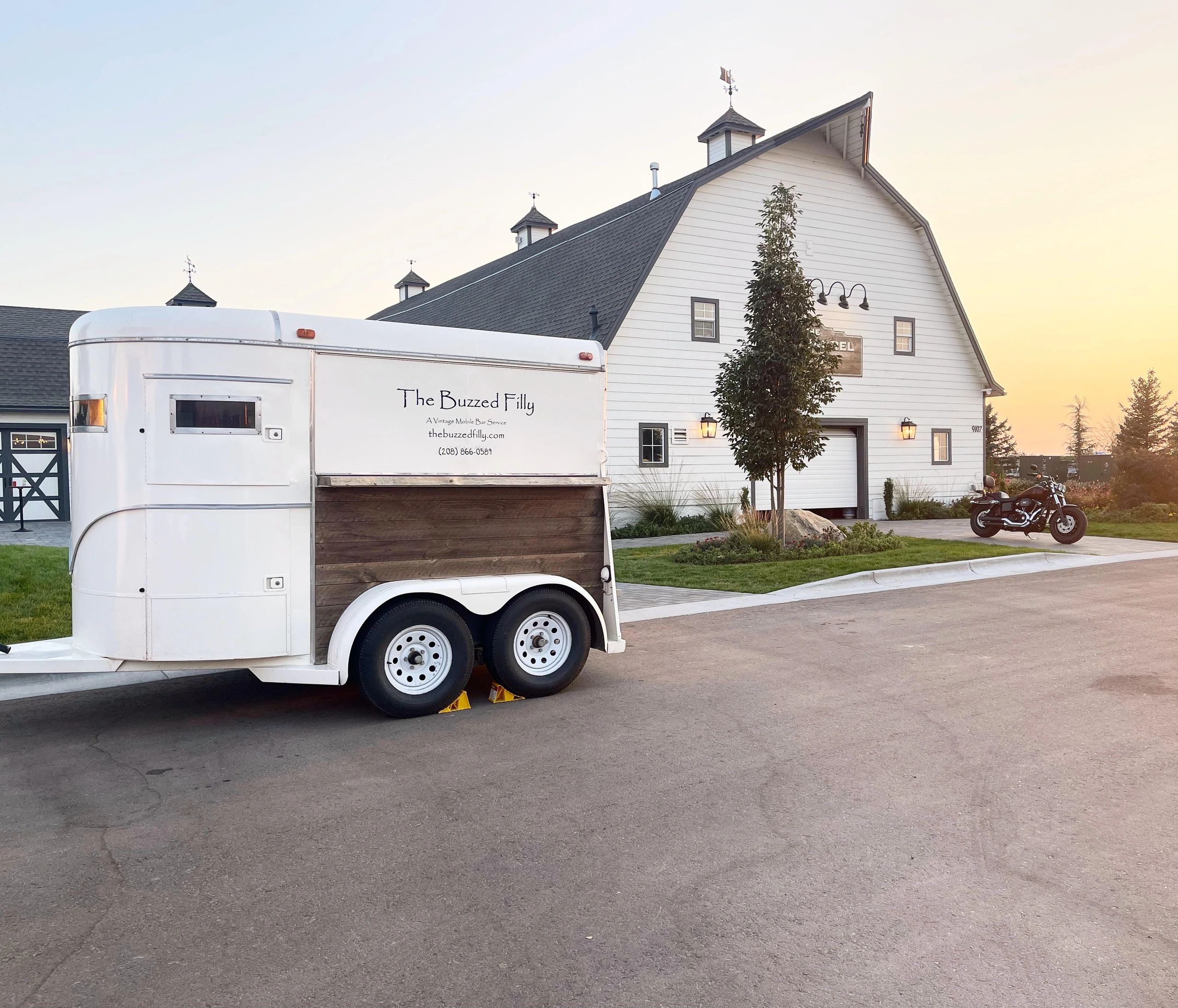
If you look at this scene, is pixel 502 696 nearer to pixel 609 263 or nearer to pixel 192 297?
pixel 609 263

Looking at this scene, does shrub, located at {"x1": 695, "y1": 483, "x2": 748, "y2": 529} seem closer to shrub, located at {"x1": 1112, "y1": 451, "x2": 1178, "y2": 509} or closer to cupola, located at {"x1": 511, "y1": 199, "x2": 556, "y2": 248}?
shrub, located at {"x1": 1112, "y1": 451, "x2": 1178, "y2": 509}

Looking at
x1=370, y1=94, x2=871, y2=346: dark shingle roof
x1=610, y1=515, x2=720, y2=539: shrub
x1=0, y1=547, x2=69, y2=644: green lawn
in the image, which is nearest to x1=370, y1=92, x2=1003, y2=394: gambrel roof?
x1=370, y1=94, x2=871, y2=346: dark shingle roof

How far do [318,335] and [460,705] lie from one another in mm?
2878

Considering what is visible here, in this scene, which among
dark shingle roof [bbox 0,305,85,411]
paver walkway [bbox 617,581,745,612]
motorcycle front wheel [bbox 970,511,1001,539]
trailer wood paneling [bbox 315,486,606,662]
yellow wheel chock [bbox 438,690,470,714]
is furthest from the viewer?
dark shingle roof [bbox 0,305,85,411]

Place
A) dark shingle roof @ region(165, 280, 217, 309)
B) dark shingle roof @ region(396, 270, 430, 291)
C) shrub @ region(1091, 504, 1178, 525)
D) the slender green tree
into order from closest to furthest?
the slender green tree < shrub @ region(1091, 504, 1178, 525) < dark shingle roof @ region(165, 280, 217, 309) < dark shingle roof @ region(396, 270, 430, 291)

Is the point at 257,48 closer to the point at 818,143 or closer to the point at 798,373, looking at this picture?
the point at 798,373

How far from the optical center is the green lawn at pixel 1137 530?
19.4m

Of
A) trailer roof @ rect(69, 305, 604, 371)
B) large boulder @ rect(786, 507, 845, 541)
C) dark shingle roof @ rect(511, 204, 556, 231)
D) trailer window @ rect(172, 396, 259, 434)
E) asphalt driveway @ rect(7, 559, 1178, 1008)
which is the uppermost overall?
dark shingle roof @ rect(511, 204, 556, 231)

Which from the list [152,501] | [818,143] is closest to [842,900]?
[152,501]

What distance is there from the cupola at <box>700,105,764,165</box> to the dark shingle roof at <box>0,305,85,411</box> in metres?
18.7

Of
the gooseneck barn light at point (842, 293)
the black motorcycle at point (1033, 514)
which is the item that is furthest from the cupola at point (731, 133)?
the black motorcycle at point (1033, 514)

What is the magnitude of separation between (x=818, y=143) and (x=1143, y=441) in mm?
23008

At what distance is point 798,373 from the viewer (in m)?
15.6

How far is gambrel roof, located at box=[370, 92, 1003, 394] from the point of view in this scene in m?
22.4
